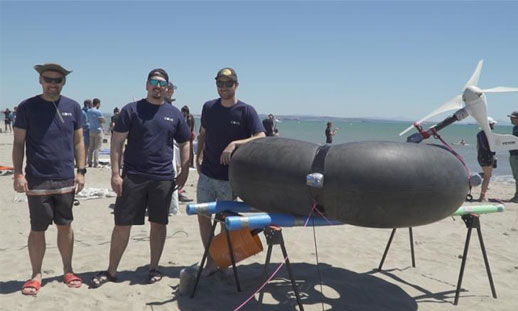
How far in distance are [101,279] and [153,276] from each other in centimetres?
46

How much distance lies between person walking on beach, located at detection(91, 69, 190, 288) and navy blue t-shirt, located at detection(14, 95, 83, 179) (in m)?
0.41

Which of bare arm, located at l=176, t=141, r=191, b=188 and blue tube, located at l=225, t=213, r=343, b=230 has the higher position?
bare arm, located at l=176, t=141, r=191, b=188

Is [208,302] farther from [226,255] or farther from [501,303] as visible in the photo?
[501,303]

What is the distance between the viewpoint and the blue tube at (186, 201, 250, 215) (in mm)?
3543

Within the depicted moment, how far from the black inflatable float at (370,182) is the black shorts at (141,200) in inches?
47.0

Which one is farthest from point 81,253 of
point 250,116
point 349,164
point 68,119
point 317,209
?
point 349,164

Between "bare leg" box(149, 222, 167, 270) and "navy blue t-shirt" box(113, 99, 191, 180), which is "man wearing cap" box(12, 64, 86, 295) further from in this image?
"bare leg" box(149, 222, 167, 270)

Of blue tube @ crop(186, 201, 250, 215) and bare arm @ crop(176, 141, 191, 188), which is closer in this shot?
blue tube @ crop(186, 201, 250, 215)

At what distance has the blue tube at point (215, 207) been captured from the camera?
3.54 meters

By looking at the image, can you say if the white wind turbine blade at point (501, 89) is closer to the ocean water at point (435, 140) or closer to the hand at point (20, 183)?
the ocean water at point (435, 140)

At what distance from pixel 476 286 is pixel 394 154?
2323 millimetres

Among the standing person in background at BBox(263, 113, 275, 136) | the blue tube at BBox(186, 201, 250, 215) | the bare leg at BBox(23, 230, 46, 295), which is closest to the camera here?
the blue tube at BBox(186, 201, 250, 215)

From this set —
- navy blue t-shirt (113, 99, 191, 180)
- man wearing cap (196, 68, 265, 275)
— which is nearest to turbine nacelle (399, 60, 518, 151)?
man wearing cap (196, 68, 265, 275)

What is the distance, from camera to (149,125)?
3.87m
